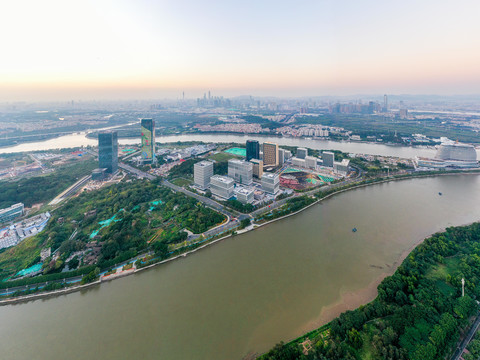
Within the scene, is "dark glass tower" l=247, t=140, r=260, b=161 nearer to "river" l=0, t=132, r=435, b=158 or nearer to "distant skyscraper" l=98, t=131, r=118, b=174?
"distant skyscraper" l=98, t=131, r=118, b=174

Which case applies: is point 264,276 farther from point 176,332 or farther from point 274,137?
point 274,137

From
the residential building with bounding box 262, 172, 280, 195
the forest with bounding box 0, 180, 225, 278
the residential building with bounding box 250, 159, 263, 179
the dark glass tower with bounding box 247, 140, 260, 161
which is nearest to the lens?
the forest with bounding box 0, 180, 225, 278

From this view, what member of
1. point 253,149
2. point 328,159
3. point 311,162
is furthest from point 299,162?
point 253,149

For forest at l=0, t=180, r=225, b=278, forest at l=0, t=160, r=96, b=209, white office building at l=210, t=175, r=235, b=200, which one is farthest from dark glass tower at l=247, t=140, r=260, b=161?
forest at l=0, t=160, r=96, b=209

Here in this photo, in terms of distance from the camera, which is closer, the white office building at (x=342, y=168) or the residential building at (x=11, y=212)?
the residential building at (x=11, y=212)

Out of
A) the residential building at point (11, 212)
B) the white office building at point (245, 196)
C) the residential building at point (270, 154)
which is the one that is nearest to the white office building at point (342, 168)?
the residential building at point (270, 154)

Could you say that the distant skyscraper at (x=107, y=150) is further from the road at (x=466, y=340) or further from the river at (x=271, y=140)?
the road at (x=466, y=340)
